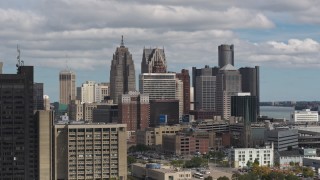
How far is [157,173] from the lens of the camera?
84.8 metres

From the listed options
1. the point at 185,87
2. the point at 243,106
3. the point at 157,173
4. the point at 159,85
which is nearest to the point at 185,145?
the point at 157,173

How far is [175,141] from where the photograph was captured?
12125 cm

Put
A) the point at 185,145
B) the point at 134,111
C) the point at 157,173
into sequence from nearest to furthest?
the point at 157,173
the point at 185,145
the point at 134,111

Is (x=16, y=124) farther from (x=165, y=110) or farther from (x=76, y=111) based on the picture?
(x=76, y=111)

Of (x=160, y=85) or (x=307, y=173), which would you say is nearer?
(x=307, y=173)

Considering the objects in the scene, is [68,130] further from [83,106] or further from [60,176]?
[83,106]

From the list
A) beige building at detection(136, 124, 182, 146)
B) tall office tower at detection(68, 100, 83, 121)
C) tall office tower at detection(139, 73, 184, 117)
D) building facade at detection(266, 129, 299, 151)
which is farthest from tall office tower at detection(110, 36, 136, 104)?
building facade at detection(266, 129, 299, 151)

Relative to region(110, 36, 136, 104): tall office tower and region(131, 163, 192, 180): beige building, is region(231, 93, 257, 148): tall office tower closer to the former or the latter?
region(110, 36, 136, 104): tall office tower

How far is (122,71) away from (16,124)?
418ft

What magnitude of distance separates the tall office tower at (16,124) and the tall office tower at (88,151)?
7.57m

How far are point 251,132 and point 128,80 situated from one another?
67971 mm

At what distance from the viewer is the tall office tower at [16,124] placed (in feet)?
217

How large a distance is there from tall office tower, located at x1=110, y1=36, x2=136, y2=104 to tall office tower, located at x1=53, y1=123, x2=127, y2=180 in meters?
116

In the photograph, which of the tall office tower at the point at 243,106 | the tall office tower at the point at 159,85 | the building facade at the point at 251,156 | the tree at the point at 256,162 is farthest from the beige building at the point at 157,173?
the tall office tower at the point at 243,106
